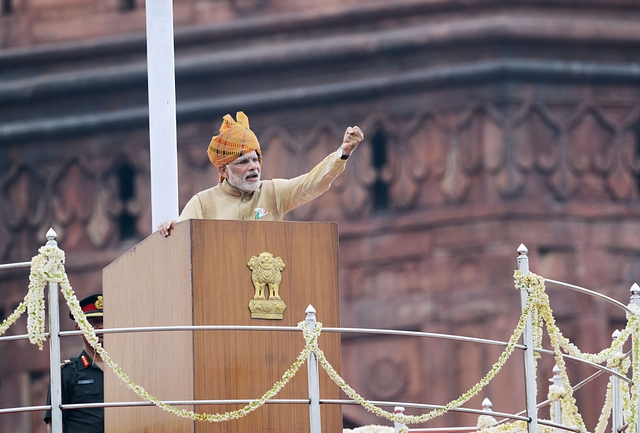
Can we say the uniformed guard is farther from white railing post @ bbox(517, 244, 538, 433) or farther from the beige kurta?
white railing post @ bbox(517, 244, 538, 433)

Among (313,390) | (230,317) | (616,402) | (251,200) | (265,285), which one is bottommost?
(616,402)

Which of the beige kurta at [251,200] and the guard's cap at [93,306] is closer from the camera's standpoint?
the beige kurta at [251,200]

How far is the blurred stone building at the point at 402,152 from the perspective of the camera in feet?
45.8

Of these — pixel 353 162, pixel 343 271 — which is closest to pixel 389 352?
pixel 343 271

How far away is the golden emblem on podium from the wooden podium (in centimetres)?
2

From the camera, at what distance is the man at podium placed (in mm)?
6215

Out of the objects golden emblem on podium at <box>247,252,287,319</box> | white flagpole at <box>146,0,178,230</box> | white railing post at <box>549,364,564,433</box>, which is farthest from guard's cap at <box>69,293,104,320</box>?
white railing post at <box>549,364,564,433</box>

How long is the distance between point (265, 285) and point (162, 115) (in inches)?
59.3

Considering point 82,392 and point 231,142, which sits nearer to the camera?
point 231,142

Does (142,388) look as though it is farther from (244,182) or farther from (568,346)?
(568,346)

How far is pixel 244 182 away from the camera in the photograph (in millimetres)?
6234

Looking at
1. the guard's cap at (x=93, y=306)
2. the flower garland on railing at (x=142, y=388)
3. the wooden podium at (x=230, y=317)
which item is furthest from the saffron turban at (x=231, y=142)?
the guard's cap at (x=93, y=306)

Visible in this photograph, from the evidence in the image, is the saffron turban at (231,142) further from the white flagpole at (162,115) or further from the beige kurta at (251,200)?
the white flagpole at (162,115)

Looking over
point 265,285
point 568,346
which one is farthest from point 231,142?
point 568,346
